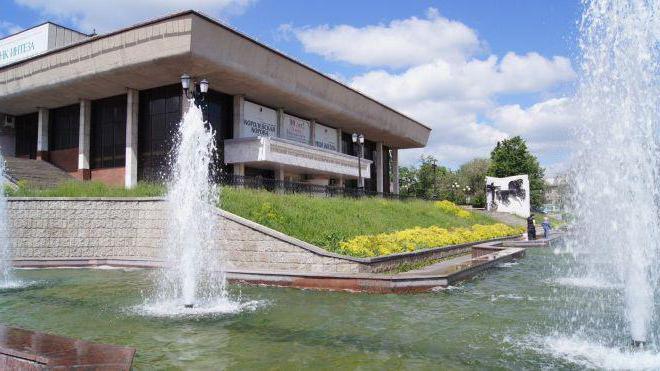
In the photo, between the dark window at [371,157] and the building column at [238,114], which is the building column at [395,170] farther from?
the building column at [238,114]

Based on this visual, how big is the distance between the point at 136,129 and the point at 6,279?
14.4 m

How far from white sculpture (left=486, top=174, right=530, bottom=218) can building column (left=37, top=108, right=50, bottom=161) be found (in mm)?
37642

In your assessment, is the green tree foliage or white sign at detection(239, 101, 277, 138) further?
the green tree foliage

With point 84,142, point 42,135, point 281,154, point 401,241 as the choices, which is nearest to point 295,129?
point 281,154

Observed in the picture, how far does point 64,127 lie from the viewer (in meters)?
29.3

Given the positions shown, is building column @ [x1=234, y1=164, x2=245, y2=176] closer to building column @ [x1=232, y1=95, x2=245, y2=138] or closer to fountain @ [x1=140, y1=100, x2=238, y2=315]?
building column @ [x1=232, y1=95, x2=245, y2=138]

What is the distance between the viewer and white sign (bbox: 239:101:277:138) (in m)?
27.6

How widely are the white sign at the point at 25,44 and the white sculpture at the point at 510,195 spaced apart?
38.6 meters

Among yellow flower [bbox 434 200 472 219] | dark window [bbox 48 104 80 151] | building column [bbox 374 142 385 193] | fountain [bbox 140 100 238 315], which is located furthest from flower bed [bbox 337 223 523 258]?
dark window [bbox 48 104 80 151]

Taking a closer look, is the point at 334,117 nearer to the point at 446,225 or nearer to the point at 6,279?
the point at 446,225

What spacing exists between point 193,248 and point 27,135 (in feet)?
90.0

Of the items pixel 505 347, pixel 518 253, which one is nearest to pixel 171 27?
pixel 518 253

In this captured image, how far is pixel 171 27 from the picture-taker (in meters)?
20.6

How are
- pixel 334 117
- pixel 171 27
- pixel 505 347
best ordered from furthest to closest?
pixel 334 117 → pixel 171 27 → pixel 505 347
